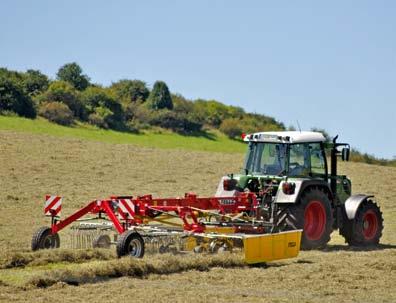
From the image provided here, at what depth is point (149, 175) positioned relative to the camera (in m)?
32.9

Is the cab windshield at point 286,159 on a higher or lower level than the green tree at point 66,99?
lower

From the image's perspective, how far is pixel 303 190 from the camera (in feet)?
54.6

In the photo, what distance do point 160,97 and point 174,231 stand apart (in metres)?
40.6

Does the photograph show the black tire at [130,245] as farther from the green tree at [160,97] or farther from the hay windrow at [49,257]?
the green tree at [160,97]

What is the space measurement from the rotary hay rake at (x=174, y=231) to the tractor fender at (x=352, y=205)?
6.50 feet

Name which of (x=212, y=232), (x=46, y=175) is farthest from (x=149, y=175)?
(x=212, y=232)

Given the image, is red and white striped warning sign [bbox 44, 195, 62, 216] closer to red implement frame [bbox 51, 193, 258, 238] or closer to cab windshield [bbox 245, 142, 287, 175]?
red implement frame [bbox 51, 193, 258, 238]

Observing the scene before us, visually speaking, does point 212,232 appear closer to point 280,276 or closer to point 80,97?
point 280,276

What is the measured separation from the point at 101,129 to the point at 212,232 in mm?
30135

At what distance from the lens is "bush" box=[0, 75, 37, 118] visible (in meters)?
42.7

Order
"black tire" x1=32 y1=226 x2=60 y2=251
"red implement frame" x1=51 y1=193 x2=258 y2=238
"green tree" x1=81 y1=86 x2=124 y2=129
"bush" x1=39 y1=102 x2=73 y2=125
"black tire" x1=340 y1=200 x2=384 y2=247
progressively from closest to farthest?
"red implement frame" x1=51 y1=193 x2=258 y2=238
"black tire" x1=32 y1=226 x2=60 y2=251
"black tire" x1=340 y1=200 x2=384 y2=247
"bush" x1=39 y1=102 x2=73 y2=125
"green tree" x1=81 y1=86 x2=124 y2=129

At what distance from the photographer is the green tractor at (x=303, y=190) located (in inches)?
649

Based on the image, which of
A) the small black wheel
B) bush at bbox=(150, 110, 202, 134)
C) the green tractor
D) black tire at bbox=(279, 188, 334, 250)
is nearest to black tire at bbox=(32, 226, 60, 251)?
the small black wheel

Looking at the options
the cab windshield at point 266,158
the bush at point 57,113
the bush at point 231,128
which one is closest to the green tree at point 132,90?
the bush at point 231,128
